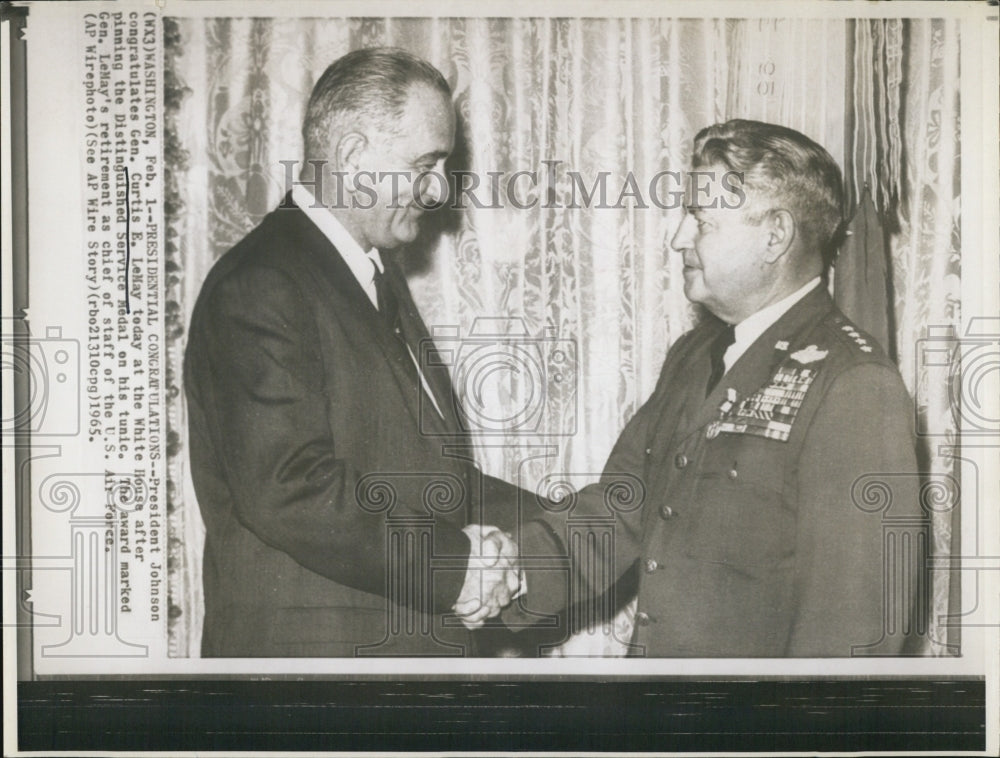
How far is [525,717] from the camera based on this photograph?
3.56 metres

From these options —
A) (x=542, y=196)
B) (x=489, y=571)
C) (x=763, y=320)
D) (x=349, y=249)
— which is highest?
(x=542, y=196)

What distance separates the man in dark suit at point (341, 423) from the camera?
11.6 ft

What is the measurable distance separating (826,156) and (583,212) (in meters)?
0.86

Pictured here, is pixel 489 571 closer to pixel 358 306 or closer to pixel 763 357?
pixel 358 306

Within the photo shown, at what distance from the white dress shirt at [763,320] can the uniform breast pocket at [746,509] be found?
0.99 ft

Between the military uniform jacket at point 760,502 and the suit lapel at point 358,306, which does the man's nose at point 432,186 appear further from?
the military uniform jacket at point 760,502

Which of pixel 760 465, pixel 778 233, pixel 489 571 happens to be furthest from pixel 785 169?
pixel 489 571

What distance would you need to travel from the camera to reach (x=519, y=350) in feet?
11.7

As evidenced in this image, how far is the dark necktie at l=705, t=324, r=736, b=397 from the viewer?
354 centimetres

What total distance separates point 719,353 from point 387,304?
1161 mm

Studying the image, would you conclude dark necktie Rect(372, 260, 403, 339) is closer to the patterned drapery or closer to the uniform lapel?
the patterned drapery

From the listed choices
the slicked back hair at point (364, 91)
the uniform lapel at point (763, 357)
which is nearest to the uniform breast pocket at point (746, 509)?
the uniform lapel at point (763, 357)

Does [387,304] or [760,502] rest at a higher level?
[387,304]

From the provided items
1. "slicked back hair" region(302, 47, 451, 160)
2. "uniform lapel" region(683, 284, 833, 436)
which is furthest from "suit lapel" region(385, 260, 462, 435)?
"uniform lapel" region(683, 284, 833, 436)
